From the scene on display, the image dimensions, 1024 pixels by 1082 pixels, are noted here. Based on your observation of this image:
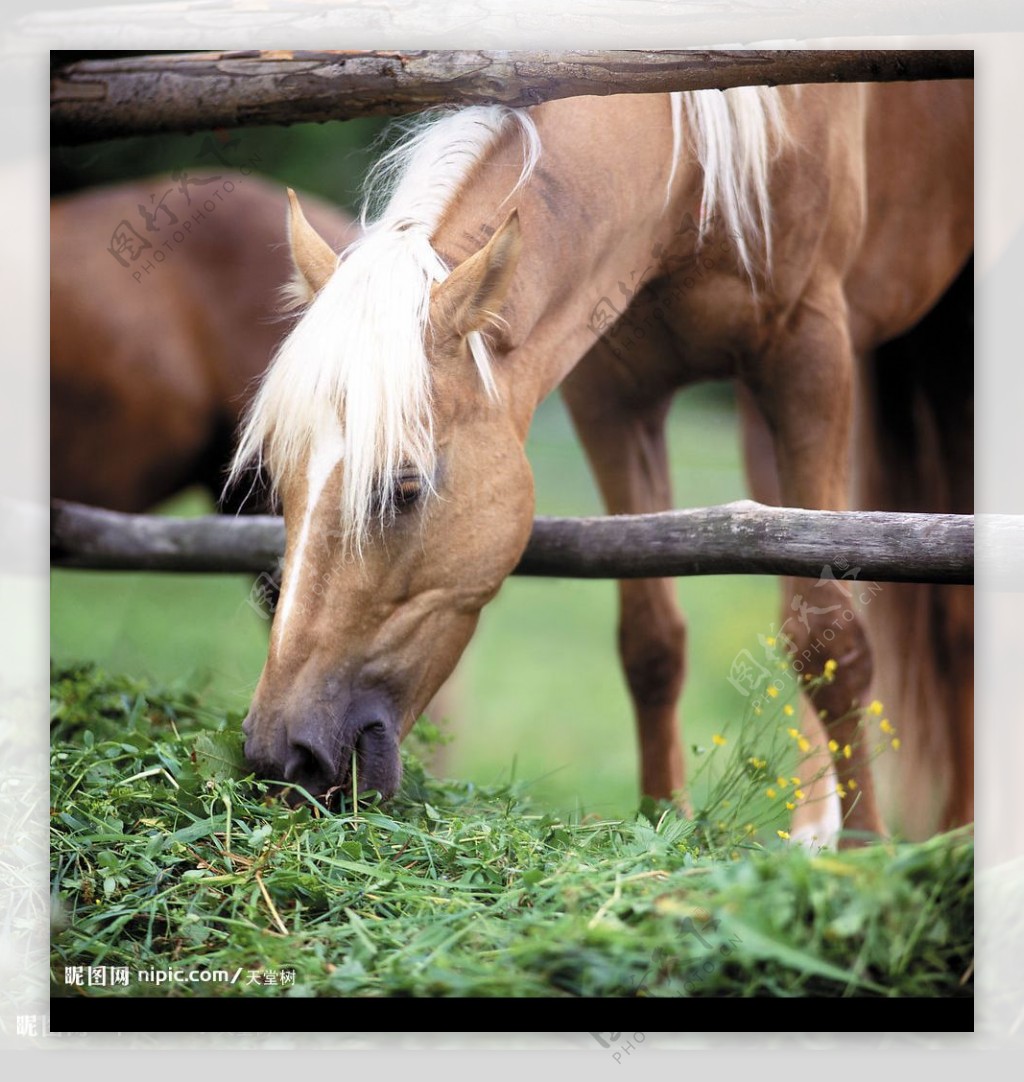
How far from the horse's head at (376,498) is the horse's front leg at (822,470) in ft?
2.83

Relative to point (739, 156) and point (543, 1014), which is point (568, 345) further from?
point (543, 1014)

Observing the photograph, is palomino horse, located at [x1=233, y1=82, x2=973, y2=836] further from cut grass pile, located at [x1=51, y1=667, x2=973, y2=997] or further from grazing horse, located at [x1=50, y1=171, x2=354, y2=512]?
grazing horse, located at [x1=50, y1=171, x2=354, y2=512]

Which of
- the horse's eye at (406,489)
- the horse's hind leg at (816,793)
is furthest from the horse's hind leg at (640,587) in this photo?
the horse's eye at (406,489)

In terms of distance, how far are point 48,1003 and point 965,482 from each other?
2.57 metres

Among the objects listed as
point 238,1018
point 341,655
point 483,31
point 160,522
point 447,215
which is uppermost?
point 483,31

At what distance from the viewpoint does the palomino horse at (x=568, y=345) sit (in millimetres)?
1999

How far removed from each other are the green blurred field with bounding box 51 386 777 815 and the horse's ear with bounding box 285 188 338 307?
0.89m

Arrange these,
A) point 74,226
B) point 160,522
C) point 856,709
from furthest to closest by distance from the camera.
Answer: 1. point 74,226
2. point 160,522
3. point 856,709

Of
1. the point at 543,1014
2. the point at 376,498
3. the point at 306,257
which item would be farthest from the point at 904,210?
the point at 543,1014

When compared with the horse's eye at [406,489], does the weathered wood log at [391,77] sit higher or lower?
higher

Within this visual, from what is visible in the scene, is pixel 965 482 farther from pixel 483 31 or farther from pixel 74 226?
pixel 74 226

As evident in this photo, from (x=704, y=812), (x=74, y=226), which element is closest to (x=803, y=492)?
(x=704, y=812)

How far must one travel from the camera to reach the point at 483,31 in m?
2.33

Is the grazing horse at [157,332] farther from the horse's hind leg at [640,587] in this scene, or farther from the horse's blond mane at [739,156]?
the horse's blond mane at [739,156]
